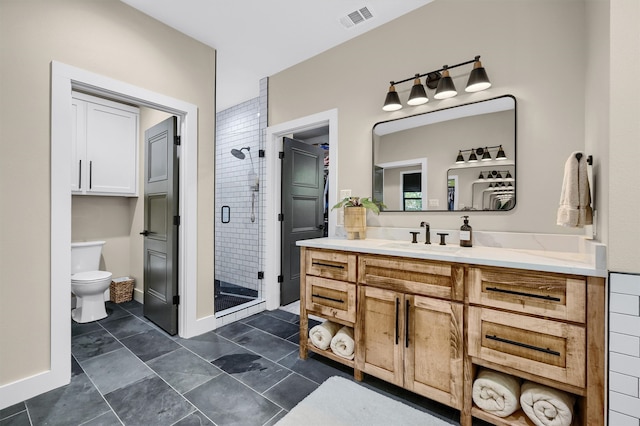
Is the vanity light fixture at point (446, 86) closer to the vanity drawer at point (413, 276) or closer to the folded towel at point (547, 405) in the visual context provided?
the vanity drawer at point (413, 276)

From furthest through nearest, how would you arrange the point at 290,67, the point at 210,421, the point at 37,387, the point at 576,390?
the point at 290,67 < the point at 37,387 < the point at 210,421 < the point at 576,390

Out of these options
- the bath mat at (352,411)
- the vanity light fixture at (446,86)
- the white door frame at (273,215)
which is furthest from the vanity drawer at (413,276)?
the white door frame at (273,215)

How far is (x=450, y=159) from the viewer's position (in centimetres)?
215

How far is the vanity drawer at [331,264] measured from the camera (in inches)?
76.9

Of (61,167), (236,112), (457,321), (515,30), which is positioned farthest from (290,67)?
(457,321)

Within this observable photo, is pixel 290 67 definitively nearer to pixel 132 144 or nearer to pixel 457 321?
pixel 132 144

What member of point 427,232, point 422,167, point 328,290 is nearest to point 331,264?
point 328,290

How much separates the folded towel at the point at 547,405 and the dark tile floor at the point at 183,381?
403 millimetres

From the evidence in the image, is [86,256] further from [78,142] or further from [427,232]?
[427,232]

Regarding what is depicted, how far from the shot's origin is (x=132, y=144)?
3535 millimetres

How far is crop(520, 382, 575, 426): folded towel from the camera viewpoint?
4.17 ft

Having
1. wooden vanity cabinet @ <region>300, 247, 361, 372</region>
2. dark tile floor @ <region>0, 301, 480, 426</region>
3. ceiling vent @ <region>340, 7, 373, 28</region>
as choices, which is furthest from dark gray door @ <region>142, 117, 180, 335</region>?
ceiling vent @ <region>340, 7, 373, 28</region>

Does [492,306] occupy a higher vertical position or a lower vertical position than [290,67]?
lower

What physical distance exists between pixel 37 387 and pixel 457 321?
2594 mm
